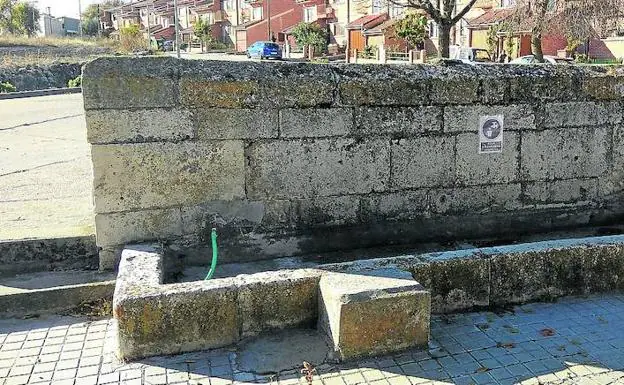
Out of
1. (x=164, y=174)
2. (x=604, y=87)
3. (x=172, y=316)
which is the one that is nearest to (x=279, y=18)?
(x=604, y=87)

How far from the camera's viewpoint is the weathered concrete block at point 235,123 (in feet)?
15.7

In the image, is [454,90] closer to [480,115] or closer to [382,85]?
[480,115]

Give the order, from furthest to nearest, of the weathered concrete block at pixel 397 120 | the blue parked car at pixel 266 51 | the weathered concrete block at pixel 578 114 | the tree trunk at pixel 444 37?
the blue parked car at pixel 266 51 < the tree trunk at pixel 444 37 < the weathered concrete block at pixel 578 114 < the weathered concrete block at pixel 397 120

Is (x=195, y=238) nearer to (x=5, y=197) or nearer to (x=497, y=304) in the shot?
(x=497, y=304)

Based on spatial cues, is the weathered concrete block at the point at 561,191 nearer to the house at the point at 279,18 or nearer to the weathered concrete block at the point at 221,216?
the weathered concrete block at the point at 221,216

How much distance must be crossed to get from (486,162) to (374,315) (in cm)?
233

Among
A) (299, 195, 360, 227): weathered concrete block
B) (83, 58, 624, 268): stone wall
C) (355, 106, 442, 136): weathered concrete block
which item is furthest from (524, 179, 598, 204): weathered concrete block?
(299, 195, 360, 227): weathered concrete block

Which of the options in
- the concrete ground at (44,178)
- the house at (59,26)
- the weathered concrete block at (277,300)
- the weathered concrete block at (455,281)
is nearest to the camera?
the weathered concrete block at (277,300)

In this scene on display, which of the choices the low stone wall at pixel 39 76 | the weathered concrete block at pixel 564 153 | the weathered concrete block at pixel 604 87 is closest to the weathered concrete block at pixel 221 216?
the weathered concrete block at pixel 564 153

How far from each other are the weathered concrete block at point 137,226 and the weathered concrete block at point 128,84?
832 millimetres


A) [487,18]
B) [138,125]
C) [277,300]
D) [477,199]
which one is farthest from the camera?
[487,18]

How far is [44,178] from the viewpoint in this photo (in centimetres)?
952

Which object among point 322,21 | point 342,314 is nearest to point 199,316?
point 342,314

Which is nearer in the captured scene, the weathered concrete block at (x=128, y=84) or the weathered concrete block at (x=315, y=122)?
the weathered concrete block at (x=128, y=84)
